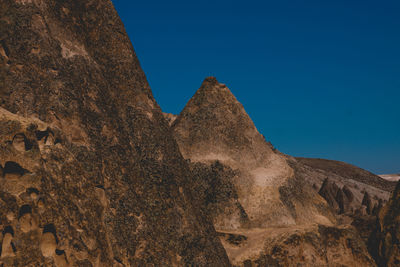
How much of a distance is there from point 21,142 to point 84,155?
1.45 meters

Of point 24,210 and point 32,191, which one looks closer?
point 24,210

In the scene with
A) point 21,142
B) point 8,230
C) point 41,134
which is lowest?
point 8,230

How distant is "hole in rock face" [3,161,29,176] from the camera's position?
3.80 meters

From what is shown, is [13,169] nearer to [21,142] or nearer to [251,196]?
Result: [21,142]

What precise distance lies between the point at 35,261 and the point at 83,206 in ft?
2.75

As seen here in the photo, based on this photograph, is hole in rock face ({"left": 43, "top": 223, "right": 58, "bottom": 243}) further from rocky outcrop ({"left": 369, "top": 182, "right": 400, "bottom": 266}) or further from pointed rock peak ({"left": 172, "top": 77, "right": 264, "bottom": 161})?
rocky outcrop ({"left": 369, "top": 182, "right": 400, "bottom": 266})

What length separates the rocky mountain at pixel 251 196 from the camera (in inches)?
367

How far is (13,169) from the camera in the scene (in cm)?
384

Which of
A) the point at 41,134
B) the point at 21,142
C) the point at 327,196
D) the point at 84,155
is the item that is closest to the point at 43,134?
the point at 41,134

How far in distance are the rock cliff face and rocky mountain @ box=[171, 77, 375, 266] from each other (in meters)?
2.24

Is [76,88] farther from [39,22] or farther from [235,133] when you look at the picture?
[235,133]

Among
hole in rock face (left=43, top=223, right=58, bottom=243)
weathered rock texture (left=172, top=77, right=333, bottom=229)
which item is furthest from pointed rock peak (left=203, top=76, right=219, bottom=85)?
hole in rock face (left=43, top=223, right=58, bottom=243)

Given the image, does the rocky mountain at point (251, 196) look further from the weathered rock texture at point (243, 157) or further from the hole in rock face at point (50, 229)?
the hole in rock face at point (50, 229)

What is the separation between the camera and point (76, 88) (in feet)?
19.9
